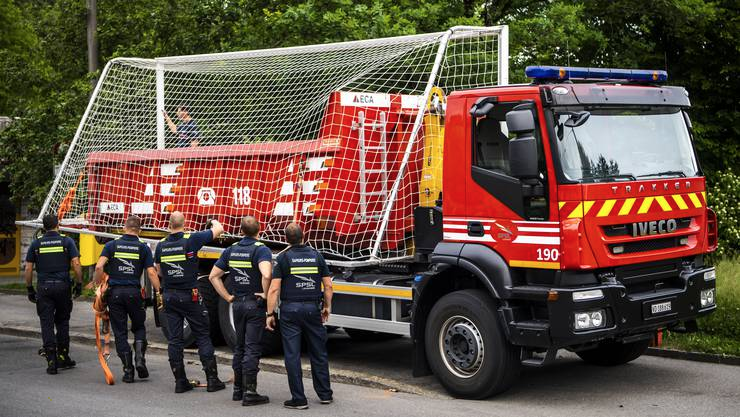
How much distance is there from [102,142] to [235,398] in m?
6.34

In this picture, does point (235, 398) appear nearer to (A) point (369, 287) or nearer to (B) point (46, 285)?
(A) point (369, 287)

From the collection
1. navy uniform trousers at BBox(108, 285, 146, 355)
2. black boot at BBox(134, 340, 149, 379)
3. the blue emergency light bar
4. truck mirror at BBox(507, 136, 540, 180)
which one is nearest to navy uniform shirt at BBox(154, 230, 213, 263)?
navy uniform trousers at BBox(108, 285, 146, 355)

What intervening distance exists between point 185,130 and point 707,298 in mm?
7388

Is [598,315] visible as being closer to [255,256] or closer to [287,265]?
[287,265]

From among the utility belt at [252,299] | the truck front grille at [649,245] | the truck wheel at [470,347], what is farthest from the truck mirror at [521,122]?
the utility belt at [252,299]

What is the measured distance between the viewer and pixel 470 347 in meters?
9.38

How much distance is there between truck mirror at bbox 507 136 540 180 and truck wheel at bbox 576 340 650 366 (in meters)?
2.87

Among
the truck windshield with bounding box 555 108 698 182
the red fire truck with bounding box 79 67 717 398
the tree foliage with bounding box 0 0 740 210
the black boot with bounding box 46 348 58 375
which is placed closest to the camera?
the red fire truck with bounding box 79 67 717 398

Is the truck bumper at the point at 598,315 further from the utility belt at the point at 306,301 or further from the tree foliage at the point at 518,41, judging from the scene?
the tree foliage at the point at 518,41

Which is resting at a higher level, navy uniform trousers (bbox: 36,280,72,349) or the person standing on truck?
the person standing on truck

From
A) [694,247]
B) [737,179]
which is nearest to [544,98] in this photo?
[694,247]

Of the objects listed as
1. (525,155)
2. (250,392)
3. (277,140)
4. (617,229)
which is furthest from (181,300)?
(617,229)

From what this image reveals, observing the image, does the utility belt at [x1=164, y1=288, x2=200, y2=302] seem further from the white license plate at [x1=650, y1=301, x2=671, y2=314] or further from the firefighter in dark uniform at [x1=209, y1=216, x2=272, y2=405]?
the white license plate at [x1=650, y1=301, x2=671, y2=314]

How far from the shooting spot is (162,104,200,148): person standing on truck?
13.7 metres
